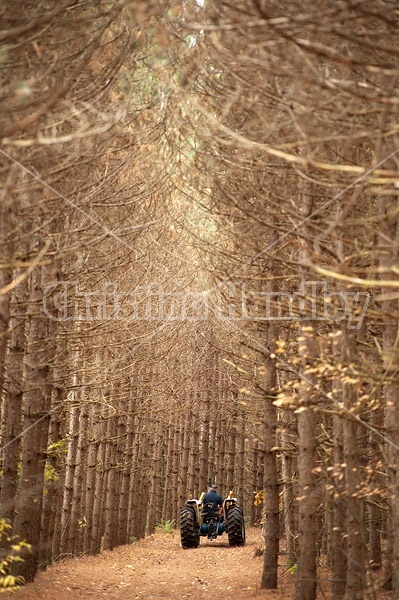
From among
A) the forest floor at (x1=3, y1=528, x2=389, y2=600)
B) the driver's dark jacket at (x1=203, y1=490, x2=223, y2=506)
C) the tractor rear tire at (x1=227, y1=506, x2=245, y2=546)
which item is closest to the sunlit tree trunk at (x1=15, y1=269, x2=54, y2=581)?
the forest floor at (x1=3, y1=528, x2=389, y2=600)

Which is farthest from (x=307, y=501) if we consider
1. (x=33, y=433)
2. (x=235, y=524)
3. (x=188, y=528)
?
(x=235, y=524)

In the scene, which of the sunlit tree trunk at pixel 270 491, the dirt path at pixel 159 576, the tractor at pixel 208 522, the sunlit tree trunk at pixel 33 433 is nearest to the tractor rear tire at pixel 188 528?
the tractor at pixel 208 522

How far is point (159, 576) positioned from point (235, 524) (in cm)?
488

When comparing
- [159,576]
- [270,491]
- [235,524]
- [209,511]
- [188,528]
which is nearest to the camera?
[270,491]

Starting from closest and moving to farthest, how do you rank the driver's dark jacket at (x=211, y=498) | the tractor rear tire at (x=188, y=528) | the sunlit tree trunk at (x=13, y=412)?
the sunlit tree trunk at (x=13, y=412) < the tractor rear tire at (x=188, y=528) < the driver's dark jacket at (x=211, y=498)

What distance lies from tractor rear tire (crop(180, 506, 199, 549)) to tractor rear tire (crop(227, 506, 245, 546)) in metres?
0.96

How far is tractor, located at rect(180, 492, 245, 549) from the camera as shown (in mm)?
19172

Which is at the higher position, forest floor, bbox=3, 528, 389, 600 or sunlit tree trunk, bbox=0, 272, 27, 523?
sunlit tree trunk, bbox=0, 272, 27, 523

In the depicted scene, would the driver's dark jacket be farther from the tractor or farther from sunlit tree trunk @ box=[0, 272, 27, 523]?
sunlit tree trunk @ box=[0, 272, 27, 523]

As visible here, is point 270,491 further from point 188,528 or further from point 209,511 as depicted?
point 209,511

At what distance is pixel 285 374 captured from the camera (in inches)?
555

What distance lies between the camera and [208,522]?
68.4 feet

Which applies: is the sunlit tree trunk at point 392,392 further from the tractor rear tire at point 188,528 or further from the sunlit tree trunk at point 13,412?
the tractor rear tire at point 188,528

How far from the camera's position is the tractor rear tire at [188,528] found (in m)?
18.9
